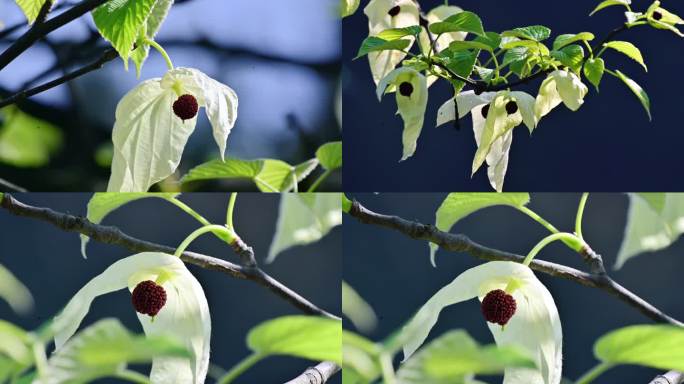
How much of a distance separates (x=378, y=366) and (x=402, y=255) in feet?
0.52

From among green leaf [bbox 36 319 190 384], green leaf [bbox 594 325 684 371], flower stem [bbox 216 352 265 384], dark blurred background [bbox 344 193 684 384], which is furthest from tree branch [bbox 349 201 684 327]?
green leaf [bbox 36 319 190 384]

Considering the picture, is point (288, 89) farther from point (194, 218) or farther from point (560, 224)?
point (560, 224)

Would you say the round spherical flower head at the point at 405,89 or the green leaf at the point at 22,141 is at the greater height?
the round spherical flower head at the point at 405,89

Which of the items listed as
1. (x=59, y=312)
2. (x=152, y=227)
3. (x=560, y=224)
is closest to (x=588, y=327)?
(x=560, y=224)

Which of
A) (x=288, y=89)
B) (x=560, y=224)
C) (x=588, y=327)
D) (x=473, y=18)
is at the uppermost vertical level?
(x=473, y=18)

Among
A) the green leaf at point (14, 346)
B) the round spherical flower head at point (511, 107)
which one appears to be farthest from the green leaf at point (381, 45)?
the green leaf at point (14, 346)

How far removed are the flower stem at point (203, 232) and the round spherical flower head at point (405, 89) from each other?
32 cm

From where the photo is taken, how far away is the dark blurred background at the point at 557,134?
43.0 inches

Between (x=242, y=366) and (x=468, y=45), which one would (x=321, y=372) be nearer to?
(x=242, y=366)

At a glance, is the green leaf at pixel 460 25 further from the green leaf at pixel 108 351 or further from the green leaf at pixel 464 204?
the green leaf at pixel 108 351

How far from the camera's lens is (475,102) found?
0.93 meters

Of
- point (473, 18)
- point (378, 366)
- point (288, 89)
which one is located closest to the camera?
point (473, 18)

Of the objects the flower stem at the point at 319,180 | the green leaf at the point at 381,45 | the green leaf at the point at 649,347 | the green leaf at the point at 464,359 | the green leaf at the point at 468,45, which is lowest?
the flower stem at the point at 319,180

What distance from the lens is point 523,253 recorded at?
3.51 feet
